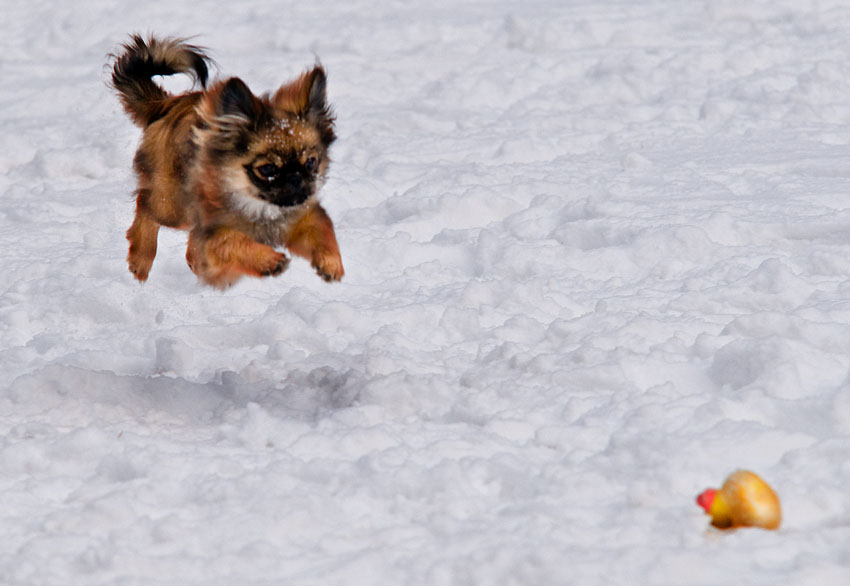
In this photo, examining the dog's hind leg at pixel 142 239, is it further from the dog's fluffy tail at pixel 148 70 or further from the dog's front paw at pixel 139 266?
the dog's fluffy tail at pixel 148 70

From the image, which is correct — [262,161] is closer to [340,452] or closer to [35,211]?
[340,452]

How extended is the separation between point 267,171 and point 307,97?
343mm

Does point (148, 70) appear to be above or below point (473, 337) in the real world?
above

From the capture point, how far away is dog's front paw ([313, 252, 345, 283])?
398 cm

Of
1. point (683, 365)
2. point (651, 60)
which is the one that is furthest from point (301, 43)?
point (683, 365)

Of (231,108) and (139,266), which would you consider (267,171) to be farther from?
(139,266)

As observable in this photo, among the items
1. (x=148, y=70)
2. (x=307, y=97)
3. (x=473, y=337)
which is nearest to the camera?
(x=307, y=97)

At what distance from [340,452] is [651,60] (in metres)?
5.64

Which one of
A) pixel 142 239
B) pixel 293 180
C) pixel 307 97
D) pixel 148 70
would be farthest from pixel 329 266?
pixel 148 70

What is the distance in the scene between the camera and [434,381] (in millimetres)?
3752

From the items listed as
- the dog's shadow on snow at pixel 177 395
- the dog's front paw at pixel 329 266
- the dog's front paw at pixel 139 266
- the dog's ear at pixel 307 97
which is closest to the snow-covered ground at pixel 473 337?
the dog's shadow on snow at pixel 177 395

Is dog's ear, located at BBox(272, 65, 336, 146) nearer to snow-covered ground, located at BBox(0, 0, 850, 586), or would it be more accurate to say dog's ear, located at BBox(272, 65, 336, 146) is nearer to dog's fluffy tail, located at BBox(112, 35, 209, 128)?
dog's fluffy tail, located at BBox(112, 35, 209, 128)

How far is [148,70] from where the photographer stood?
464 cm

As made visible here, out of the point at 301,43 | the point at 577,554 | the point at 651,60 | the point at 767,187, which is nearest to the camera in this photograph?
the point at 577,554
